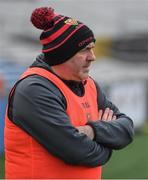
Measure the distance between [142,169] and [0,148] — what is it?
1656 mm

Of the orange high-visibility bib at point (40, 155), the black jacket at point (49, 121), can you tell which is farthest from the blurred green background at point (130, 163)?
the black jacket at point (49, 121)

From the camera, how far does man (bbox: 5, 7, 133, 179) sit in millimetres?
3121

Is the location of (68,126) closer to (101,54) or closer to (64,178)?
(64,178)

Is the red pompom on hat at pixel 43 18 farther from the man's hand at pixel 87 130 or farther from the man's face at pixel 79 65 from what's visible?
the man's hand at pixel 87 130

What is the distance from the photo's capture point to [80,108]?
328cm

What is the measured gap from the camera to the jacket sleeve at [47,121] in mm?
3109

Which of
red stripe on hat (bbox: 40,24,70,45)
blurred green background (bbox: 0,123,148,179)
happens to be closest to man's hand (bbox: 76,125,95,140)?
red stripe on hat (bbox: 40,24,70,45)

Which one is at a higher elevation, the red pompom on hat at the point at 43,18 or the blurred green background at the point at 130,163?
the red pompom on hat at the point at 43,18

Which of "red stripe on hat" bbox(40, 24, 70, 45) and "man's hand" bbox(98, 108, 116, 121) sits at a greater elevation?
"red stripe on hat" bbox(40, 24, 70, 45)

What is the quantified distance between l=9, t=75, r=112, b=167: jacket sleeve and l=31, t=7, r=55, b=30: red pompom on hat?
268 mm

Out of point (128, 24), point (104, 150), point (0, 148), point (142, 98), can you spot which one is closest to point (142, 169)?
point (0, 148)

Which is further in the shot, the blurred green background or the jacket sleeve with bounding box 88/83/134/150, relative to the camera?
the blurred green background

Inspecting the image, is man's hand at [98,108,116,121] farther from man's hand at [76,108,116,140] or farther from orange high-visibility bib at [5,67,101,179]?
orange high-visibility bib at [5,67,101,179]

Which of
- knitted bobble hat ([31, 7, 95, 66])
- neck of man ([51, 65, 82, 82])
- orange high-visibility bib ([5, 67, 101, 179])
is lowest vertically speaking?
orange high-visibility bib ([5, 67, 101, 179])
